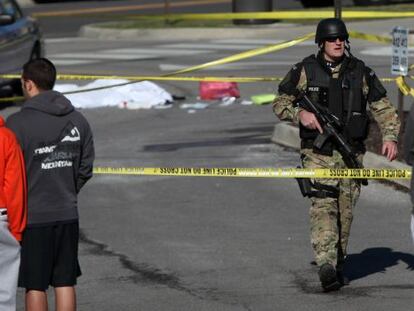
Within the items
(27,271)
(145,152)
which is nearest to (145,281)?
(27,271)

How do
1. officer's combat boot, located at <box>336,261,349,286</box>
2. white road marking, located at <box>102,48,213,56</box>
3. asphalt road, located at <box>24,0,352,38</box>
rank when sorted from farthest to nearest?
asphalt road, located at <box>24,0,352,38</box>
white road marking, located at <box>102,48,213,56</box>
officer's combat boot, located at <box>336,261,349,286</box>

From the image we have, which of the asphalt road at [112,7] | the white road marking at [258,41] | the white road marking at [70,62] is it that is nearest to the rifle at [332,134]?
the white road marking at [70,62]

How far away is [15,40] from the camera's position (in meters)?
18.3

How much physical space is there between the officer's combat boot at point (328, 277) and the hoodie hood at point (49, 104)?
6.90 feet

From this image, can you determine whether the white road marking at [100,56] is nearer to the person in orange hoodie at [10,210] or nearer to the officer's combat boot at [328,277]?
the officer's combat boot at [328,277]

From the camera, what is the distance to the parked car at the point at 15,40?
58.5 feet

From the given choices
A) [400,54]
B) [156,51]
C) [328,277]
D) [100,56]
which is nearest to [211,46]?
[156,51]

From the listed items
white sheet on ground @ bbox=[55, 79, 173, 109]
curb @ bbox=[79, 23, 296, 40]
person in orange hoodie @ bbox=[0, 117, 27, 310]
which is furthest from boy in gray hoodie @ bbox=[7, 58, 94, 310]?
curb @ bbox=[79, 23, 296, 40]

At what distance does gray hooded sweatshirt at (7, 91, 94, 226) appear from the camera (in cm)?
675

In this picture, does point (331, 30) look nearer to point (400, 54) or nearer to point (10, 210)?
point (10, 210)

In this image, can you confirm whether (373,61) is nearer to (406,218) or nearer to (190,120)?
(190,120)

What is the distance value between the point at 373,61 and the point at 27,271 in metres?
14.8

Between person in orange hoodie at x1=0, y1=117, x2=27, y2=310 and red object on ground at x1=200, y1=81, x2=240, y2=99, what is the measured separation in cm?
1175

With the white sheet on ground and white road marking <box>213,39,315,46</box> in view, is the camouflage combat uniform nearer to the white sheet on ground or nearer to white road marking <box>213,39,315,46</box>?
the white sheet on ground
